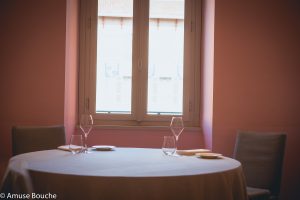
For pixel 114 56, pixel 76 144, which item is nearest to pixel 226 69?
pixel 114 56

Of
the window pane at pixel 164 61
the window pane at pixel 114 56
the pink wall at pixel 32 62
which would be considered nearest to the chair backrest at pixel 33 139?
the pink wall at pixel 32 62

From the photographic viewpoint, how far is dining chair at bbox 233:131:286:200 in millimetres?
2598

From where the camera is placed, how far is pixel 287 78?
3.44 metres

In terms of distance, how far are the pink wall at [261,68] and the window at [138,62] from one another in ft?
1.70

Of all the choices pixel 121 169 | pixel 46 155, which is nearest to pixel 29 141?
pixel 46 155

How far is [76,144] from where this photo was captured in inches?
86.7

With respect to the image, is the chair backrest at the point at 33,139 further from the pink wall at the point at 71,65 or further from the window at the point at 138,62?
the window at the point at 138,62

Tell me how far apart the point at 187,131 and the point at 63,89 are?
4.12 ft

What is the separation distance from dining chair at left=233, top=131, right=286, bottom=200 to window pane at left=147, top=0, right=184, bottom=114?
116 cm

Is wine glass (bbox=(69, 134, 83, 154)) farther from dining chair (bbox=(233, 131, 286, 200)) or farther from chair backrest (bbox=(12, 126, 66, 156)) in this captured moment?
dining chair (bbox=(233, 131, 286, 200))

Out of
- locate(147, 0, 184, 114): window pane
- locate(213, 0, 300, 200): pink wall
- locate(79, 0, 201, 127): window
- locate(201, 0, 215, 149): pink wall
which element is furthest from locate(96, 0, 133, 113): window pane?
locate(213, 0, 300, 200): pink wall

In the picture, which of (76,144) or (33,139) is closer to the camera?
(76,144)

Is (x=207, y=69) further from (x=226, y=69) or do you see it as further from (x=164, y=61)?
(x=164, y=61)

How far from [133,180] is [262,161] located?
5.01ft
